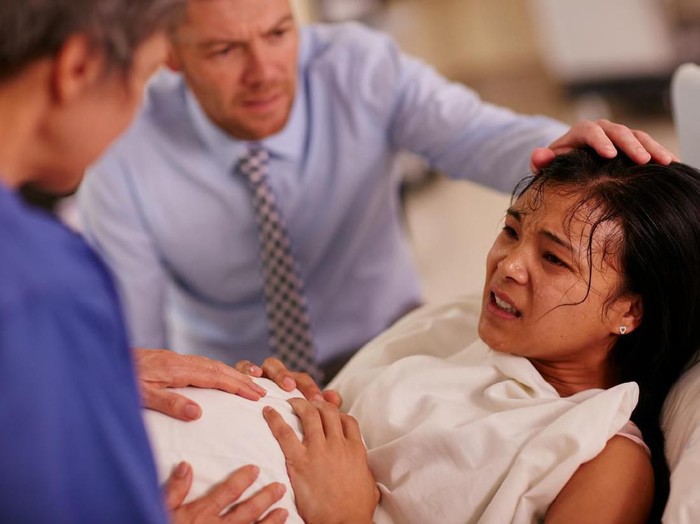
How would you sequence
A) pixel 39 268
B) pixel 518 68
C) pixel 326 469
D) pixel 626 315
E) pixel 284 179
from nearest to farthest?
pixel 39 268 → pixel 326 469 → pixel 626 315 → pixel 284 179 → pixel 518 68

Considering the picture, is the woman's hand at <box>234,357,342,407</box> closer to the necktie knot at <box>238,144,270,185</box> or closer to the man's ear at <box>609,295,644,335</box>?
the man's ear at <box>609,295,644,335</box>

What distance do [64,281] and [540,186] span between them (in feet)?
2.62

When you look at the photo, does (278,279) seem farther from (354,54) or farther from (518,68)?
(518,68)

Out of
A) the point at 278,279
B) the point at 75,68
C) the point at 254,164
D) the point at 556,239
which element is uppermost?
the point at 75,68

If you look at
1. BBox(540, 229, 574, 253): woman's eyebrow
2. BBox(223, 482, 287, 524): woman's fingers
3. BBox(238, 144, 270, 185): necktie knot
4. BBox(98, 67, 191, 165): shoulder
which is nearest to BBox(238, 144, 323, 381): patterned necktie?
BBox(238, 144, 270, 185): necktie knot

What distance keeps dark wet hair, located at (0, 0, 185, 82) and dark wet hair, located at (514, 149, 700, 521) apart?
0.69m

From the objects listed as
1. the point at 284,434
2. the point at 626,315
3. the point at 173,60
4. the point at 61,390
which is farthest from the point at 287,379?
the point at 173,60

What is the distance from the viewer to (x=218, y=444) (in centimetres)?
117

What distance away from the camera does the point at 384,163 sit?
2154 mm

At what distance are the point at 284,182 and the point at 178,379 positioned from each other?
0.89 meters

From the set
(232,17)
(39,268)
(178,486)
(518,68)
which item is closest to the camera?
(39,268)

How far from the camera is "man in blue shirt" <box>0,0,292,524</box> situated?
757 mm

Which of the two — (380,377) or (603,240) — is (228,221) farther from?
(603,240)

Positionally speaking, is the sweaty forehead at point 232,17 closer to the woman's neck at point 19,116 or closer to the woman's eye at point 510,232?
the woman's eye at point 510,232
